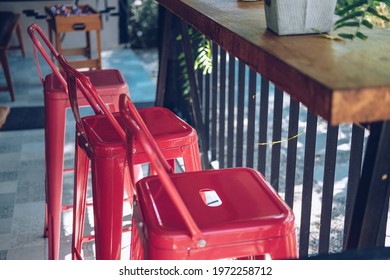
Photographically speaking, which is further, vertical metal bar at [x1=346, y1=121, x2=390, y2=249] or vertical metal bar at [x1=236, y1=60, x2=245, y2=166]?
vertical metal bar at [x1=236, y1=60, x2=245, y2=166]

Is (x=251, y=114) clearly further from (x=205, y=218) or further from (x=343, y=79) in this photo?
(x=343, y=79)

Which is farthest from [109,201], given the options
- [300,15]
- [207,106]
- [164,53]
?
[207,106]

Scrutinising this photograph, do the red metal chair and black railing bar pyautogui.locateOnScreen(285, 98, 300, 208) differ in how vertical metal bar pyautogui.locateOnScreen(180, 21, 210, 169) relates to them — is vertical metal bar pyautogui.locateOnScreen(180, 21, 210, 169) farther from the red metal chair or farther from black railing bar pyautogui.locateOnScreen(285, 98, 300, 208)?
the red metal chair

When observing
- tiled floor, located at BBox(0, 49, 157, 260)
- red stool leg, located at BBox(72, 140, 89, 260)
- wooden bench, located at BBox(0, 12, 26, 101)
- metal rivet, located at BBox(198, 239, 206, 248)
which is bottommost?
tiled floor, located at BBox(0, 49, 157, 260)

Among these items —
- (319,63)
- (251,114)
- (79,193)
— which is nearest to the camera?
(319,63)

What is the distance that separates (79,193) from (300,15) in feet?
3.29

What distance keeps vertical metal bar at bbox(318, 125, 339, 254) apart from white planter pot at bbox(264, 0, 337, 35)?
0.45m

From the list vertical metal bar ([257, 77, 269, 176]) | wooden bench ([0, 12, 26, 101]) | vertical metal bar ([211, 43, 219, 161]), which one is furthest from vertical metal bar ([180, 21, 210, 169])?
wooden bench ([0, 12, 26, 101])

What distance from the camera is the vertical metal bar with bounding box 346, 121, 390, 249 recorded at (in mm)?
1139

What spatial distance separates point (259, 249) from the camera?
48.6 inches

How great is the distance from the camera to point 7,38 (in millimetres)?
4848
